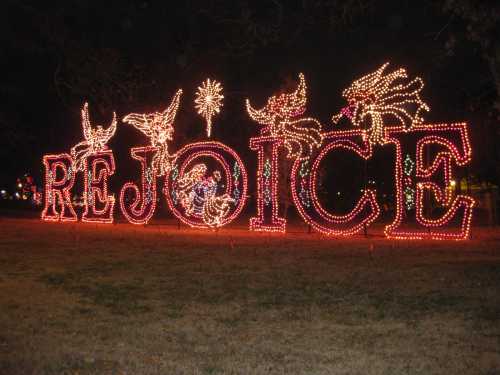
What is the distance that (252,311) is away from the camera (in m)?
7.29

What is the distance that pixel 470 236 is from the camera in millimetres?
16297

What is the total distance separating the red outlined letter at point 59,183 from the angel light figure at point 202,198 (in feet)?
19.7

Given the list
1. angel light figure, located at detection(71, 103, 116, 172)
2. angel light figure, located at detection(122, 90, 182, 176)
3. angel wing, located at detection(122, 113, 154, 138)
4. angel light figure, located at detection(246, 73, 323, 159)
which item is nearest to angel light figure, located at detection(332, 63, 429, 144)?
angel light figure, located at detection(246, 73, 323, 159)

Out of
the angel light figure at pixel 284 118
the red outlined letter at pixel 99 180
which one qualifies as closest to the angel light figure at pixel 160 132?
the red outlined letter at pixel 99 180

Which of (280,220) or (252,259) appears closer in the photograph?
(252,259)

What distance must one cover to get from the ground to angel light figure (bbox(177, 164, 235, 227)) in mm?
5977

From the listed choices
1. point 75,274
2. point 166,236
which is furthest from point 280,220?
point 75,274

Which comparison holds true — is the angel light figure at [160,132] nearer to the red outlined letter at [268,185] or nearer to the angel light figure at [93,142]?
the angel light figure at [93,142]

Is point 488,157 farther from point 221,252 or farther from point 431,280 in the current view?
point 431,280

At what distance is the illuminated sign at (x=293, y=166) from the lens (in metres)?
15.5

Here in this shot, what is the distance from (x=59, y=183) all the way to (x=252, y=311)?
18.9 meters

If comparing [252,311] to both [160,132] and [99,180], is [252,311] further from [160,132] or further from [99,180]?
[99,180]

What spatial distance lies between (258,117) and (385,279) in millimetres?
10841

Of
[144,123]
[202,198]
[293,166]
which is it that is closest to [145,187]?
[202,198]
